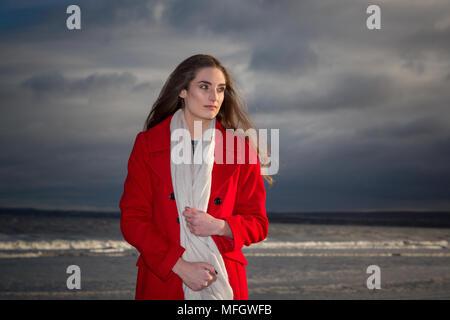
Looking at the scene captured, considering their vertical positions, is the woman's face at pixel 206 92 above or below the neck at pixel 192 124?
above

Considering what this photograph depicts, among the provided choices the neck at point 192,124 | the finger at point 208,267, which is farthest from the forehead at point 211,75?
the finger at point 208,267

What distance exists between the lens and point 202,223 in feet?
6.99

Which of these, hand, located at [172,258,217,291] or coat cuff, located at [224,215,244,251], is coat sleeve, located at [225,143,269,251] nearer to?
coat cuff, located at [224,215,244,251]

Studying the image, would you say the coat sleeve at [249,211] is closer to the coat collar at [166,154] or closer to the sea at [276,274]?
the coat collar at [166,154]

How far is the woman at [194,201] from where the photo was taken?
217cm

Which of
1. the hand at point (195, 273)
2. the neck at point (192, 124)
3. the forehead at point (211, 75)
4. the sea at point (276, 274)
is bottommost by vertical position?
the sea at point (276, 274)

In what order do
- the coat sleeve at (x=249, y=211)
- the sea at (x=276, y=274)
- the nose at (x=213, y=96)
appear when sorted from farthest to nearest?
1. the sea at (x=276, y=274)
2. the nose at (x=213, y=96)
3. the coat sleeve at (x=249, y=211)

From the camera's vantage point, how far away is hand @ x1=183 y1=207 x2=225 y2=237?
2133 mm

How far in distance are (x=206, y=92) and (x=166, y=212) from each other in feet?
2.26

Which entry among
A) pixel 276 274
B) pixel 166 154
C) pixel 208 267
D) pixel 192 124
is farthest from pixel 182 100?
pixel 276 274

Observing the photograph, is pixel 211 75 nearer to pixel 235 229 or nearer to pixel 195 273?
pixel 235 229

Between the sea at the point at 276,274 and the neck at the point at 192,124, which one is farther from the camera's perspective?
the sea at the point at 276,274
